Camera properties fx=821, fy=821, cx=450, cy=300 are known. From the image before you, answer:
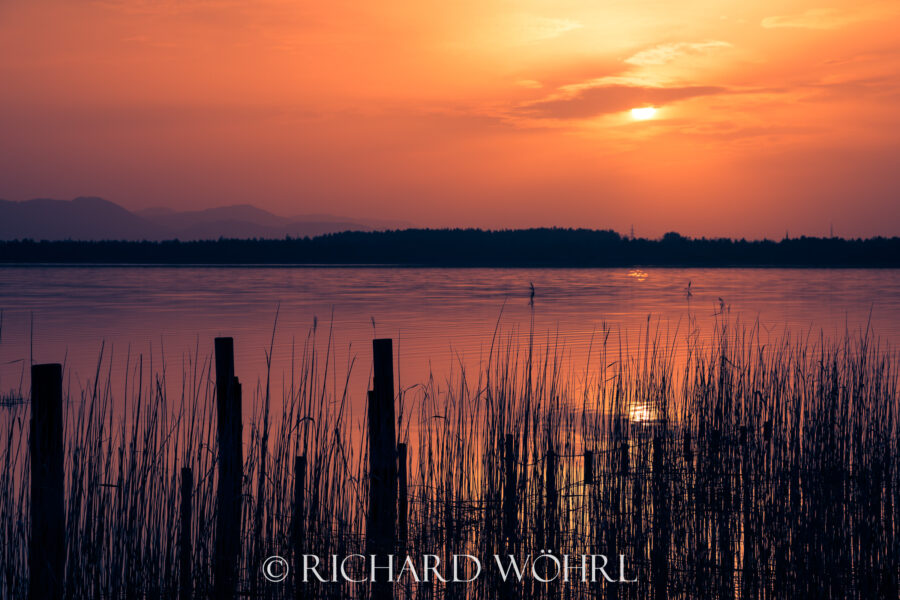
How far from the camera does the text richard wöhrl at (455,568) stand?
441 centimetres

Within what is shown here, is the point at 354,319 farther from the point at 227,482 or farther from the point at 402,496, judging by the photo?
the point at 227,482

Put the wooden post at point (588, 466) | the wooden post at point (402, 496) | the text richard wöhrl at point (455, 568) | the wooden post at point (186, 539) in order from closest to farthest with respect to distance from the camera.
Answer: the wooden post at point (186, 539) < the text richard wöhrl at point (455, 568) < the wooden post at point (402, 496) < the wooden post at point (588, 466)

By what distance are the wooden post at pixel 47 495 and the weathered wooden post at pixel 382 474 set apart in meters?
1.57

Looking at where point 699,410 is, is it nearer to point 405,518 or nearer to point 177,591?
point 405,518

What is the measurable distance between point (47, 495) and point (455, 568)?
2.11 metres

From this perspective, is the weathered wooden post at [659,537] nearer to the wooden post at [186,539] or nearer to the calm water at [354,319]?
the wooden post at [186,539]

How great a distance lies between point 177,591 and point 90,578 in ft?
1.47

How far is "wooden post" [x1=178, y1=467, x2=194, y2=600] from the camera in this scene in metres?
4.29

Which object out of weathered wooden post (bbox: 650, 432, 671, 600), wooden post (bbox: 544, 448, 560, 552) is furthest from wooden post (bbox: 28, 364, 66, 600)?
weathered wooden post (bbox: 650, 432, 671, 600)

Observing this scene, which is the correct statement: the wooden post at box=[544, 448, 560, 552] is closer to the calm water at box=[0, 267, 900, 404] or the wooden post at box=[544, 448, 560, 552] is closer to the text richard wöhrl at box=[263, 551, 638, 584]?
the text richard wöhrl at box=[263, 551, 638, 584]

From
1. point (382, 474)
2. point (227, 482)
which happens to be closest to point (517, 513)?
point (382, 474)

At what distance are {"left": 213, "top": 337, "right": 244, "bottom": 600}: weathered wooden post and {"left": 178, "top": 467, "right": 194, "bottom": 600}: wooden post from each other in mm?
147

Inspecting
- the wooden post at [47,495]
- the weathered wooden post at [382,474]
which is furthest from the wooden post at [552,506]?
the wooden post at [47,495]

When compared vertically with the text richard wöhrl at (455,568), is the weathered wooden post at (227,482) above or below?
above
